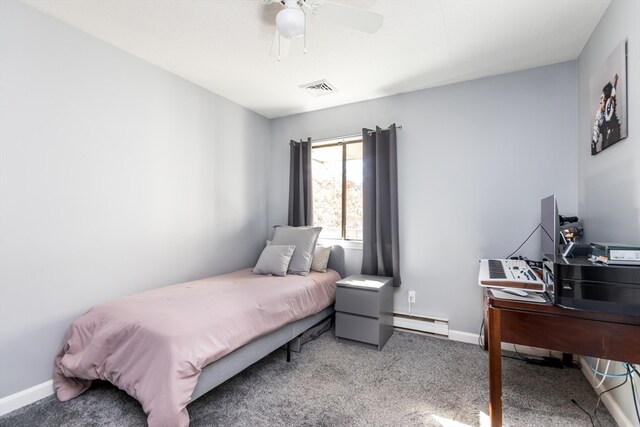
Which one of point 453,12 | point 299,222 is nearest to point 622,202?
point 453,12

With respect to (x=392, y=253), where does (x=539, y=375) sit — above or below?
below

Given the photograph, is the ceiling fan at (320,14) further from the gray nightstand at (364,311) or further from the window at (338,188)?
the gray nightstand at (364,311)

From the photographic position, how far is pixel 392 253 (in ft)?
10.2

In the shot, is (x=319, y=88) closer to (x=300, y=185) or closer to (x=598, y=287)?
(x=300, y=185)

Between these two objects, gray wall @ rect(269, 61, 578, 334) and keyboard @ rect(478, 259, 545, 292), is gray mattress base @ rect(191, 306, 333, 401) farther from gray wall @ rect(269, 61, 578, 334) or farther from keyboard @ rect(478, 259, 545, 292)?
keyboard @ rect(478, 259, 545, 292)

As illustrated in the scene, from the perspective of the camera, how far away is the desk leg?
1.44m

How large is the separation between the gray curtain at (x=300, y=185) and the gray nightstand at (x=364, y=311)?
113cm

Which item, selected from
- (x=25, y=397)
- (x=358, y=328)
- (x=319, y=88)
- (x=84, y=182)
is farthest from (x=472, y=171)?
(x=25, y=397)

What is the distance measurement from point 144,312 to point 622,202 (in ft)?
9.52

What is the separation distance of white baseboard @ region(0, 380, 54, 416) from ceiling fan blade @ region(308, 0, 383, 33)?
293 cm

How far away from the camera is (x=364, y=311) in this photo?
2715 mm

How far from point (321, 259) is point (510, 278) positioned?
1.95m

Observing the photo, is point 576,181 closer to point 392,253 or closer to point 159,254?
point 392,253

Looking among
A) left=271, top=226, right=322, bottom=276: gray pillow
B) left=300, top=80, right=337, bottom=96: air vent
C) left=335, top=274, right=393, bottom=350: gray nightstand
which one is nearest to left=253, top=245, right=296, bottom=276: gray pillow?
left=271, top=226, right=322, bottom=276: gray pillow
